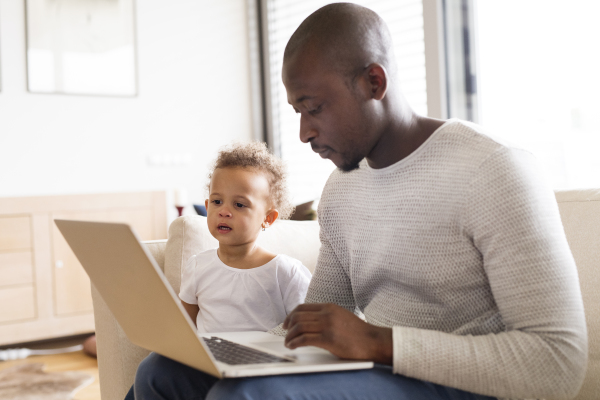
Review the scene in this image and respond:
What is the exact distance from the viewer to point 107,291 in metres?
1.07

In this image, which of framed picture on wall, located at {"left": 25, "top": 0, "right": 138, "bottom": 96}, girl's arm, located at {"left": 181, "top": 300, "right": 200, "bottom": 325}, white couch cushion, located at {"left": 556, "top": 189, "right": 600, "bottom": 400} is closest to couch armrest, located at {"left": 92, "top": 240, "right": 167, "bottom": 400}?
girl's arm, located at {"left": 181, "top": 300, "right": 200, "bottom": 325}

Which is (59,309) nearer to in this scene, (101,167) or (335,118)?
(101,167)

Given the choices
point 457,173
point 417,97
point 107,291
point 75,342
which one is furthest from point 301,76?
point 75,342

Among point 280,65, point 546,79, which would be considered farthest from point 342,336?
point 280,65

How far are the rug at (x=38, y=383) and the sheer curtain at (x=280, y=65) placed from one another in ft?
4.62

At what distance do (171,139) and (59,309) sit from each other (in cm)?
132

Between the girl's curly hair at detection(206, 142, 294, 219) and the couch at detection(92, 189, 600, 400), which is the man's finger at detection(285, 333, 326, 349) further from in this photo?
the girl's curly hair at detection(206, 142, 294, 219)

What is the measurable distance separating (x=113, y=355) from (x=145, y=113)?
258 centimetres

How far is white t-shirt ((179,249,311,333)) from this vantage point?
58.4 inches

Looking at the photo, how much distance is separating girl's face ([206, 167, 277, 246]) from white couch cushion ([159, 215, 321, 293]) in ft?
0.24

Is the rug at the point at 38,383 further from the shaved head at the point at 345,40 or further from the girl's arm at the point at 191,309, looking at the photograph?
the shaved head at the point at 345,40

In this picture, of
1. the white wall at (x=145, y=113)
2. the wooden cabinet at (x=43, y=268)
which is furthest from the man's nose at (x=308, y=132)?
the white wall at (x=145, y=113)

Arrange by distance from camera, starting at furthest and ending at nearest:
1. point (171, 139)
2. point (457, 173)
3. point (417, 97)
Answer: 1. point (171, 139)
2. point (417, 97)
3. point (457, 173)

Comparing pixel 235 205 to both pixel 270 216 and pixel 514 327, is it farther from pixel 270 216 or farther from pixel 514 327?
pixel 514 327
